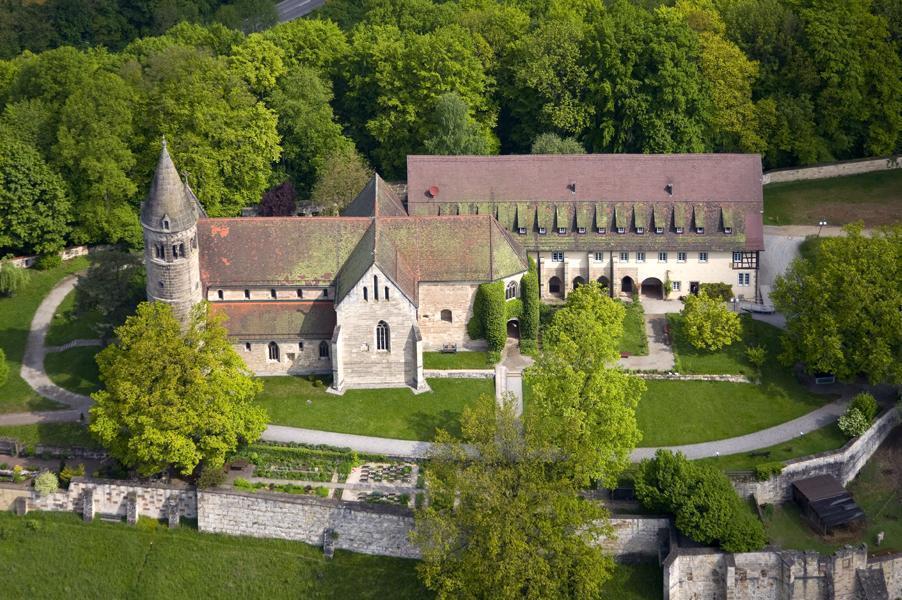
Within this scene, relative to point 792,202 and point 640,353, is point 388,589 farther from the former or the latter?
point 792,202

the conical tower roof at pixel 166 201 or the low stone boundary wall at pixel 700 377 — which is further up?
the conical tower roof at pixel 166 201

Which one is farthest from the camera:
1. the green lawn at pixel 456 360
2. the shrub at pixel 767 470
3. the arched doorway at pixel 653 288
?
the arched doorway at pixel 653 288

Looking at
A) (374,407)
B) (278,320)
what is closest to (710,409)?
(374,407)

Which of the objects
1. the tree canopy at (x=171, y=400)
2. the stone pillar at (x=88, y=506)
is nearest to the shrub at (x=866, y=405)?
the tree canopy at (x=171, y=400)

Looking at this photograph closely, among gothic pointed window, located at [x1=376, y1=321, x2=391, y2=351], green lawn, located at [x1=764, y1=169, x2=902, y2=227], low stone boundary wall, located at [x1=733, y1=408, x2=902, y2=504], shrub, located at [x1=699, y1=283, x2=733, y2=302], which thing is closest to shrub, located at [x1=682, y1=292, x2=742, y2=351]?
shrub, located at [x1=699, y1=283, x2=733, y2=302]

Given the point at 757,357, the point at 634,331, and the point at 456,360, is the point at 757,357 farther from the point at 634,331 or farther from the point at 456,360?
the point at 456,360

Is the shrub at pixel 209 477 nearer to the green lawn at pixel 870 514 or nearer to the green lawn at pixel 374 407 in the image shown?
the green lawn at pixel 374 407
